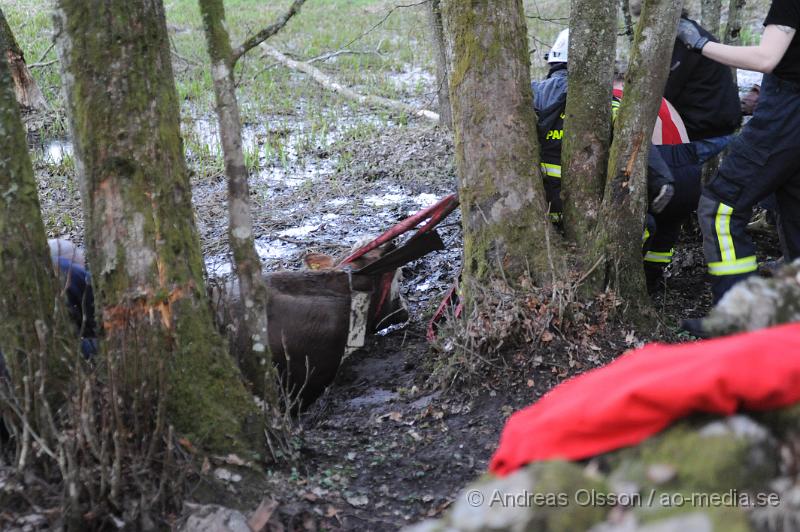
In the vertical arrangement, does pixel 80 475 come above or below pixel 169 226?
below

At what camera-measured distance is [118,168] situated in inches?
111

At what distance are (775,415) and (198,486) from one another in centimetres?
191

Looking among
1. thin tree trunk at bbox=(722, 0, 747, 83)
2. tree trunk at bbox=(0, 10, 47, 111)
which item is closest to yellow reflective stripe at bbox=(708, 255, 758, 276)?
thin tree trunk at bbox=(722, 0, 747, 83)

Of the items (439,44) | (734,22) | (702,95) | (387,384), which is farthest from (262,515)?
(439,44)

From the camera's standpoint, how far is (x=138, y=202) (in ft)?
9.36

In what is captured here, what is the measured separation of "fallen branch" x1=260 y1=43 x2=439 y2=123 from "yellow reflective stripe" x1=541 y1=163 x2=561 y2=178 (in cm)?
537

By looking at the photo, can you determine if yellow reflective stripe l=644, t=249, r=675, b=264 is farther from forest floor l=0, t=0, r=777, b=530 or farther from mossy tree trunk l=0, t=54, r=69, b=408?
mossy tree trunk l=0, t=54, r=69, b=408

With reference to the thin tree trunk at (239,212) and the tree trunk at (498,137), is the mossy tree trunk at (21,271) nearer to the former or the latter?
the thin tree trunk at (239,212)

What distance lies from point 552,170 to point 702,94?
1.12 metres

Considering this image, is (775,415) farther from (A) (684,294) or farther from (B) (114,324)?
(A) (684,294)

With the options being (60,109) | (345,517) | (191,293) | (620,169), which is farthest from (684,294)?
(60,109)

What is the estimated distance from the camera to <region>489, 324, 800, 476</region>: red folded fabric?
1.60 metres

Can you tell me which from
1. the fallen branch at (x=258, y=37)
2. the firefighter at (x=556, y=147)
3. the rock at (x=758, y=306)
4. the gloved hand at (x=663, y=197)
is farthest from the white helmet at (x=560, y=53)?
the rock at (x=758, y=306)

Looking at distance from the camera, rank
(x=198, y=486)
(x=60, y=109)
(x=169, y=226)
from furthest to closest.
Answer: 1. (x=60, y=109)
2. (x=169, y=226)
3. (x=198, y=486)
